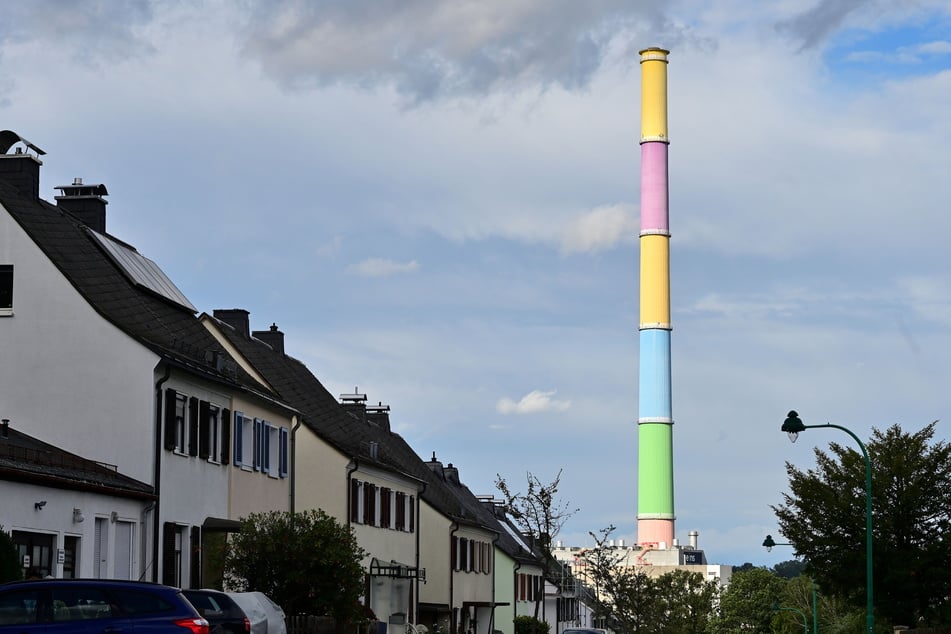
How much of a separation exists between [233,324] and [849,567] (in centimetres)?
2026

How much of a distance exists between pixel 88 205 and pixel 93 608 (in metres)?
20.5

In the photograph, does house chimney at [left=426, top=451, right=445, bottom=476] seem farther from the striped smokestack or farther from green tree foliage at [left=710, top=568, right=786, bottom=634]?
green tree foliage at [left=710, top=568, right=786, bottom=634]

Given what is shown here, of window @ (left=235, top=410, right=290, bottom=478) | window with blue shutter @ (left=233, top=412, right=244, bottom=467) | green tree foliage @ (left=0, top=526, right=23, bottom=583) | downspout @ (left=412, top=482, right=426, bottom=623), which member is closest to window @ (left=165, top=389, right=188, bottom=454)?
window @ (left=235, top=410, right=290, bottom=478)

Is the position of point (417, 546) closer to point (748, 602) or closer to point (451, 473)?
point (451, 473)

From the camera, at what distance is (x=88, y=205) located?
38062 millimetres

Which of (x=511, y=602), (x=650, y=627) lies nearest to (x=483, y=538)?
(x=511, y=602)

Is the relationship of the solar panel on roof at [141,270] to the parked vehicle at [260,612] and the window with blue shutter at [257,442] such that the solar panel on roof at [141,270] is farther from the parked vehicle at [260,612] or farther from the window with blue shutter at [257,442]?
the parked vehicle at [260,612]

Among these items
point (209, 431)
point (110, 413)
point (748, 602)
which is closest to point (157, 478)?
point (110, 413)

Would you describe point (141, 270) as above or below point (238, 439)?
above

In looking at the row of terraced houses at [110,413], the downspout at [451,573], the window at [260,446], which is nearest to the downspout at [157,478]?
the row of terraced houses at [110,413]

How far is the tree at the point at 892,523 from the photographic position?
40.6 m

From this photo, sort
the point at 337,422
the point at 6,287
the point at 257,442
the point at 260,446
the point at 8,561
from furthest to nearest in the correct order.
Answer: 1. the point at 337,422
2. the point at 260,446
3. the point at 257,442
4. the point at 6,287
5. the point at 8,561

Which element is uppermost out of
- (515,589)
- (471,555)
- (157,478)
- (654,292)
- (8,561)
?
(654,292)

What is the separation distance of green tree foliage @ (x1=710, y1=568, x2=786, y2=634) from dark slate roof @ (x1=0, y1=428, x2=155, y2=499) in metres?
107
